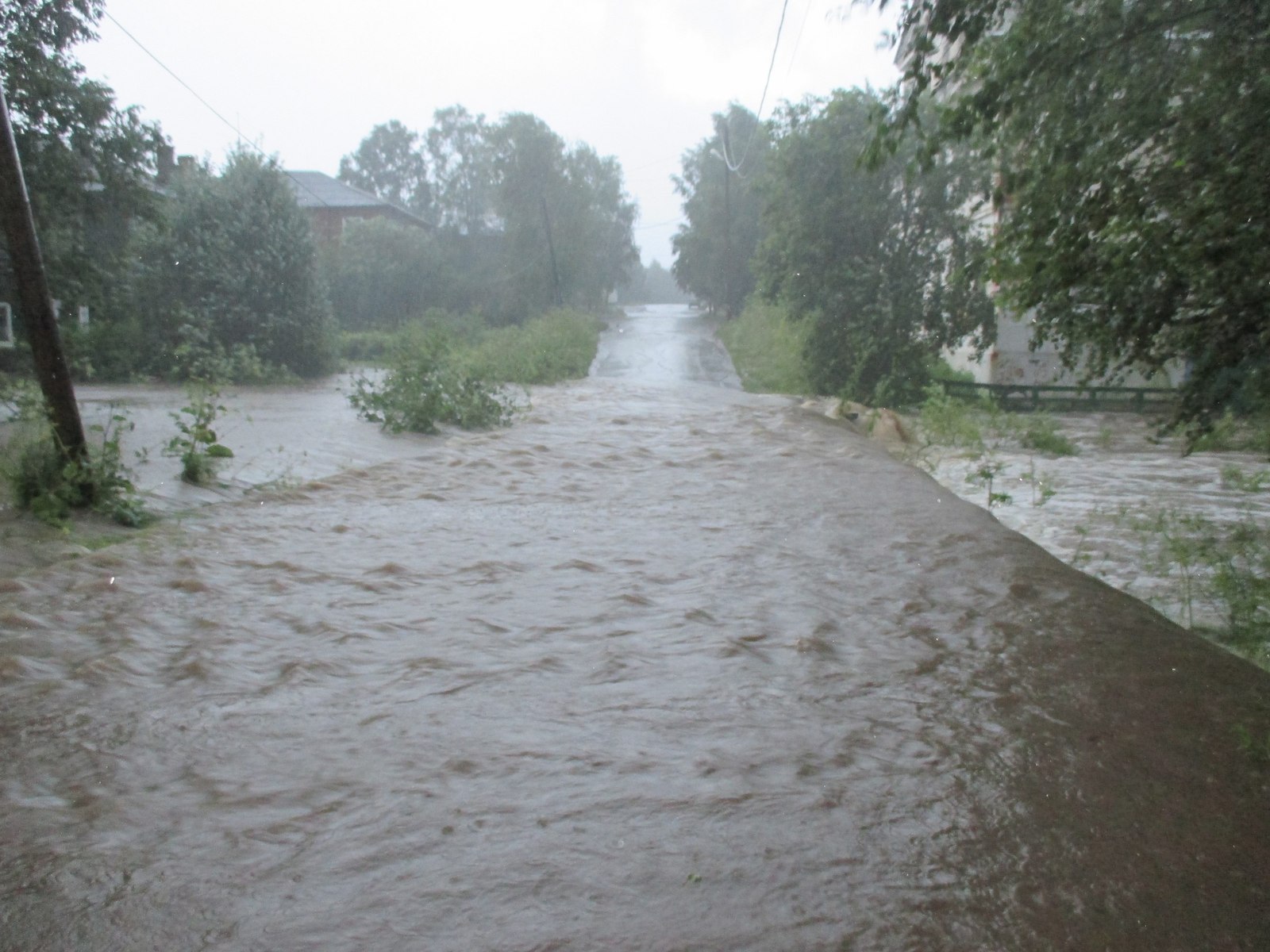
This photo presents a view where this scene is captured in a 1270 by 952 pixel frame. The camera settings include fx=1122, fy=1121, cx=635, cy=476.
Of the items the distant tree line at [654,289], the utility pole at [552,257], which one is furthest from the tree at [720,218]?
the distant tree line at [654,289]

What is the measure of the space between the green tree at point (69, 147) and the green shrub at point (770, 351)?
1491cm

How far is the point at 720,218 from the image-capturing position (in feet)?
194

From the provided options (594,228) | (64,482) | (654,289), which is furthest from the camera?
(654,289)

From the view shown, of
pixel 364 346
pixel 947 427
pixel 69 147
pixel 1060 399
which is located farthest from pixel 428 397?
pixel 364 346

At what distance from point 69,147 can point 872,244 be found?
644 inches

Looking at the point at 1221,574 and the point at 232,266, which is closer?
the point at 1221,574

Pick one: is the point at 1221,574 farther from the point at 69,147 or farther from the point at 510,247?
the point at 510,247

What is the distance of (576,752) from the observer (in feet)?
16.6

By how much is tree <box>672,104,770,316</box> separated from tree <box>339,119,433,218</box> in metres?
26.3

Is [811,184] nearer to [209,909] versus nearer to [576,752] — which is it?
[576,752]

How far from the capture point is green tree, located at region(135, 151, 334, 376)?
27328mm

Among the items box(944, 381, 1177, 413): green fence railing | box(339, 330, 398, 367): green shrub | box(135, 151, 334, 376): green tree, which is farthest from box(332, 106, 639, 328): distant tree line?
box(944, 381, 1177, 413): green fence railing

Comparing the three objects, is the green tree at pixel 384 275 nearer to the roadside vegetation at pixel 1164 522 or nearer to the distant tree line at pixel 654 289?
the roadside vegetation at pixel 1164 522

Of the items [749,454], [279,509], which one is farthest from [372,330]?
[279,509]
